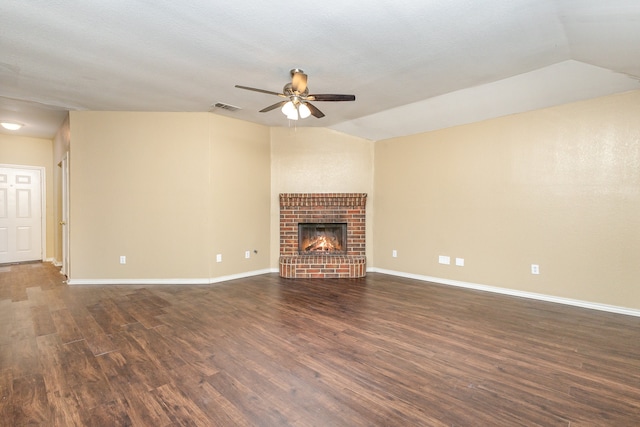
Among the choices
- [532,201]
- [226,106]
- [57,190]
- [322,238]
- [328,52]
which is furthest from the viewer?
[57,190]

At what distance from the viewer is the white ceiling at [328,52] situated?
2.11 metres

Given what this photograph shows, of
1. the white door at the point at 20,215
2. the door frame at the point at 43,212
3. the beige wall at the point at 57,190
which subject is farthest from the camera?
the door frame at the point at 43,212

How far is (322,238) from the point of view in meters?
→ 5.53

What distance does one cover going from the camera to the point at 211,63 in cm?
293

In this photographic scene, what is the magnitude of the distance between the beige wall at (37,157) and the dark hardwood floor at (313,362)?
3258 millimetres

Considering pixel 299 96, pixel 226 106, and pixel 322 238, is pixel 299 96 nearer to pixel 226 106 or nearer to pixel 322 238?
pixel 226 106

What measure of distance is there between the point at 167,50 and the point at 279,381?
9.67 ft

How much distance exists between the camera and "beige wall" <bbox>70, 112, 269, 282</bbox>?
4.43m

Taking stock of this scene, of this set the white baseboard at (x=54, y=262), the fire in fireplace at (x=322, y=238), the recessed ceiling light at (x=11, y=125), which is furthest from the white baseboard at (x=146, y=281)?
the recessed ceiling light at (x=11, y=125)

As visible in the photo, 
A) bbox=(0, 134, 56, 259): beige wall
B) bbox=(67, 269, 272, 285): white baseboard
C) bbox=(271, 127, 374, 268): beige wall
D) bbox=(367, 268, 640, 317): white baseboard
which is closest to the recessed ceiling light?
bbox=(0, 134, 56, 259): beige wall

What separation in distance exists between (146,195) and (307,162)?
2676mm

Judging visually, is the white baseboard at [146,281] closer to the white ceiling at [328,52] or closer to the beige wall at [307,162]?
the beige wall at [307,162]

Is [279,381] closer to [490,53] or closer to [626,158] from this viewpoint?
[490,53]

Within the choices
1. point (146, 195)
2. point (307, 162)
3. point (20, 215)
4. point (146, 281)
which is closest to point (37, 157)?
point (20, 215)
